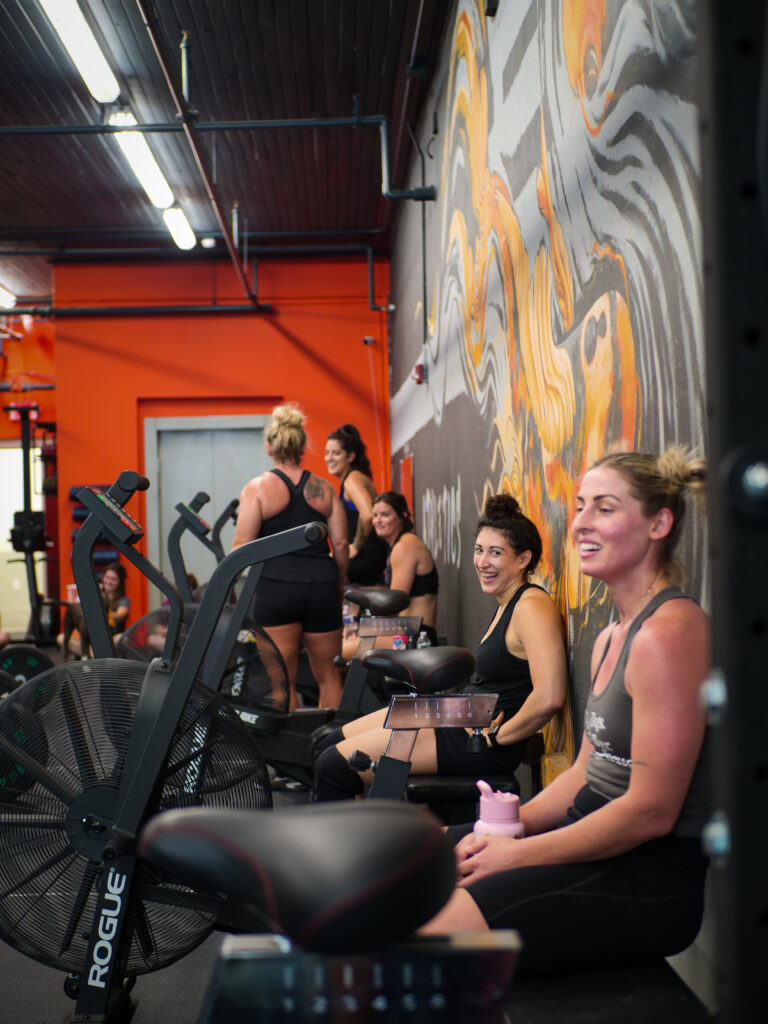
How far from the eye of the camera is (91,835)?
191 cm

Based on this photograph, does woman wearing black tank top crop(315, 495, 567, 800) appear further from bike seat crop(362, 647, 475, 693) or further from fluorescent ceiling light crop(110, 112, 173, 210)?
fluorescent ceiling light crop(110, 112, 173, 210)

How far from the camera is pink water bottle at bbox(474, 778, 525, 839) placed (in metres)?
1.65

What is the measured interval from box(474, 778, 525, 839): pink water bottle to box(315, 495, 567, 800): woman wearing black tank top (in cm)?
54

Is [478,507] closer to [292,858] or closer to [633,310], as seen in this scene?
[633,310]

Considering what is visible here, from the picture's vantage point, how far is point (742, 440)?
2.12 feet

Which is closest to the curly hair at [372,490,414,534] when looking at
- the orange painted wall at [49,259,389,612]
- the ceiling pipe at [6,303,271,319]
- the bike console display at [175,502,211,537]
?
the bike console display at [175,502,211,537]

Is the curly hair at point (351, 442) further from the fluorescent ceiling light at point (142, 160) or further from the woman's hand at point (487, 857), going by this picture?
the woman's hand at point (487, 857)

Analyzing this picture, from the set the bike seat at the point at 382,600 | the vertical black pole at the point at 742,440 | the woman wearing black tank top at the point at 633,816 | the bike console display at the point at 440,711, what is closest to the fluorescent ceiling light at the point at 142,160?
the bike seat at the point at 382,600

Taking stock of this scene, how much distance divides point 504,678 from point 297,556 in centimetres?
183

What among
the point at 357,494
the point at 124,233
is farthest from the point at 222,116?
the point at 357,494

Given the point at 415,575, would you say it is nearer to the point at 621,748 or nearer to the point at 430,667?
the point at 430,667

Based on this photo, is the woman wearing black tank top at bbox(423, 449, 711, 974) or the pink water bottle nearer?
the woman wearing black tank top at bbox(423, 449, 711, 974)

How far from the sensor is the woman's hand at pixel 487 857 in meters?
1.47

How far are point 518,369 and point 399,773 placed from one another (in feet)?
5.34
